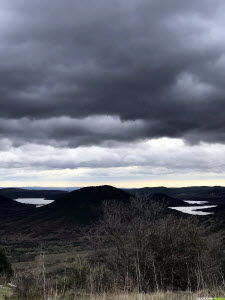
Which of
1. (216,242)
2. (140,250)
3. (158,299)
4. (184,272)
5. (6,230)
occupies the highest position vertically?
(158,299)

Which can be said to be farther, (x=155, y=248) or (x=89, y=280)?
(x=155, y=248)

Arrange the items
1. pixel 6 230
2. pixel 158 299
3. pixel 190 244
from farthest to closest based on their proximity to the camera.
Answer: pixel 6 230, pixel 190 244, pixel 158 299

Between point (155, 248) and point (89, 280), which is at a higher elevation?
point (155, 248)

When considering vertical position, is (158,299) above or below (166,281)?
above

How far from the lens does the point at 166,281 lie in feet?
58.7

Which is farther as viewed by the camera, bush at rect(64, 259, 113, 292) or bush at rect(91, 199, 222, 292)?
bush at rect(91, 199, 222, 292)

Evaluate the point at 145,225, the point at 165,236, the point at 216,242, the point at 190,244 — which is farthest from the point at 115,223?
the point at 216,242

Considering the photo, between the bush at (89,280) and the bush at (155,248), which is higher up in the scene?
the bush at (155,248)

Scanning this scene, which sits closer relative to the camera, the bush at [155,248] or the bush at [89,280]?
the bush at [89,280]

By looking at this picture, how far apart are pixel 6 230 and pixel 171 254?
630 feet

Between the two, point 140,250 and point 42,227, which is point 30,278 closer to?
point 140,250

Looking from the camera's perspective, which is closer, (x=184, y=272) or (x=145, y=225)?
(x=184, y=272)

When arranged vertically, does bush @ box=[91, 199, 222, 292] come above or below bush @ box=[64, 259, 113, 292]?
above

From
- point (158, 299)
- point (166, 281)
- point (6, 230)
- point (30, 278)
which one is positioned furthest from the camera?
point (6, 230)
